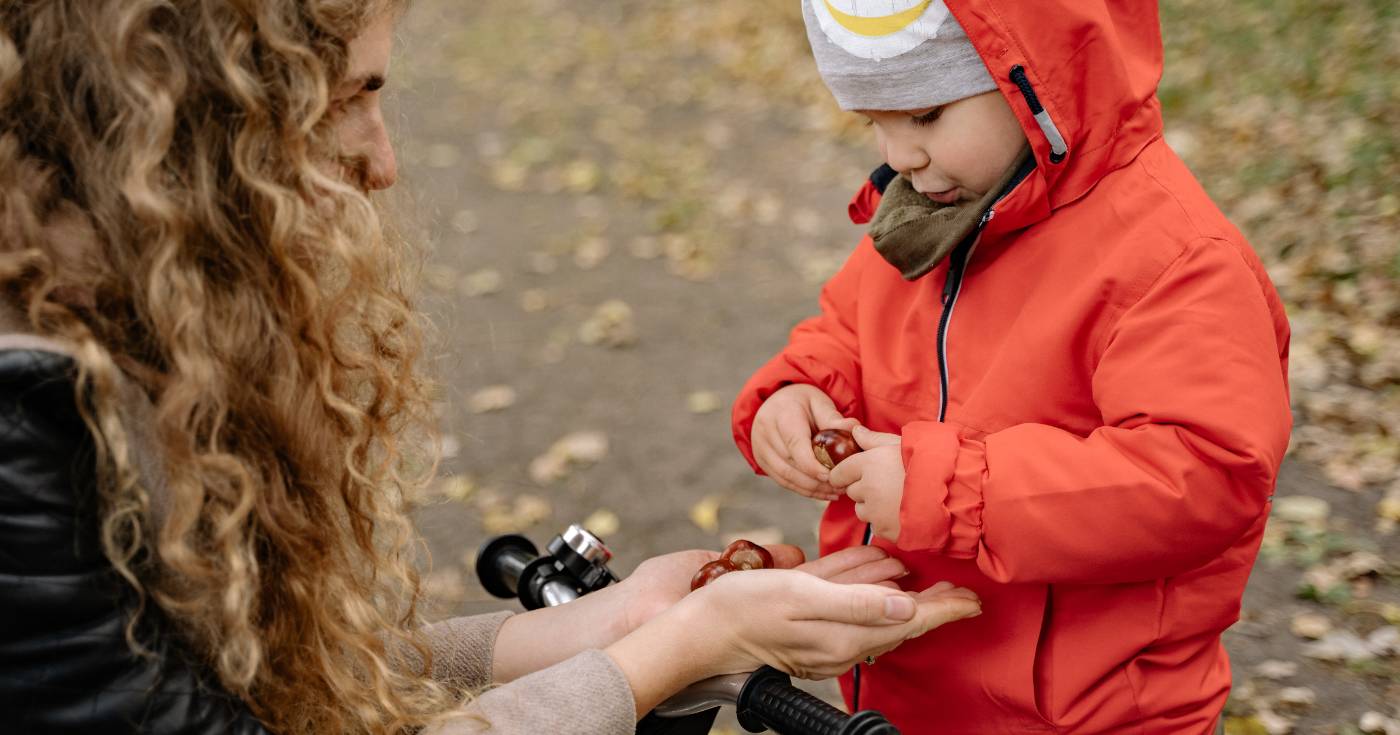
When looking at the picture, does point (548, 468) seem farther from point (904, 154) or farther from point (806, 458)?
point (904, 154)

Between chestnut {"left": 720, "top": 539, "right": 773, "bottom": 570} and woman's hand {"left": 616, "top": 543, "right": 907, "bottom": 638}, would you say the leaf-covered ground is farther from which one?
chestnut {"left": 720, "top": 539, "right": 773, "bottom": 570}

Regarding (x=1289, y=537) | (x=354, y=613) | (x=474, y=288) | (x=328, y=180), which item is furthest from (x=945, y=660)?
(x=474, y=288)

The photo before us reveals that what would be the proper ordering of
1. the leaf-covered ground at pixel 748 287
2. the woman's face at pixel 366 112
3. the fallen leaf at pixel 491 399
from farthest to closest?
the fallen leaf at pixel 491 399 < the leaf-covered ground at pixel 748 287 < the woman's face at pixel 366 112

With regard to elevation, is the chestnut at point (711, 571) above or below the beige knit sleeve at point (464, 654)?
Result: above

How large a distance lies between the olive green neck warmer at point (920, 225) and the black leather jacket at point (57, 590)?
4.07 feet

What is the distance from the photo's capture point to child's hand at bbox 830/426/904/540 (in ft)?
6.13

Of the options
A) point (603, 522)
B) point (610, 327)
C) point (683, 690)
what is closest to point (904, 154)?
point (683, 690)

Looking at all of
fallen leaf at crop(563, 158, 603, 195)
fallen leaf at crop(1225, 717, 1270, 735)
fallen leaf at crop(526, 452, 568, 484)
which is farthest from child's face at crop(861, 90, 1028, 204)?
fallen leaf at crop(563, 158, 603, 195)

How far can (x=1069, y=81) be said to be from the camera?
5.97ft

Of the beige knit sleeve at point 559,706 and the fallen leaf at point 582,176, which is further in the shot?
the fallen leaf at point 582,176

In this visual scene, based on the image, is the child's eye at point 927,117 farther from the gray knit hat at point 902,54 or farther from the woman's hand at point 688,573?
the woman's hand at point 688,573

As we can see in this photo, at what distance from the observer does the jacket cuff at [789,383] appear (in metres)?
2.26

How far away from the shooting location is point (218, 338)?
5.44 feet

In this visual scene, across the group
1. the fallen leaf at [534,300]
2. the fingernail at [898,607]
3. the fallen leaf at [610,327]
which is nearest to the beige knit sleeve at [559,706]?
the fingernail at [898,607]
